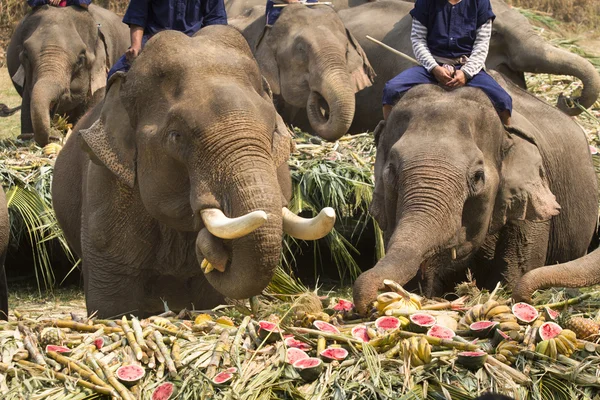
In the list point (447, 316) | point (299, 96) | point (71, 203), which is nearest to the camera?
point (447, 316)

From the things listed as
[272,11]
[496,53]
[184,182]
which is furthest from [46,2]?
[184,182]

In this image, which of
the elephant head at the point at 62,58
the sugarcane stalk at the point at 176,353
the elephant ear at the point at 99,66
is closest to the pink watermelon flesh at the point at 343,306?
the sugarcane stalk at the point at 176,353

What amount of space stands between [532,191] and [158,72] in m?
2.19

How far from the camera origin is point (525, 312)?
18.2 ft

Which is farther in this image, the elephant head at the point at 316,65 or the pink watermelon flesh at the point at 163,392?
the elephant head at the point at 316,65

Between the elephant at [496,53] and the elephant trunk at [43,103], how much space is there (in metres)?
2.76

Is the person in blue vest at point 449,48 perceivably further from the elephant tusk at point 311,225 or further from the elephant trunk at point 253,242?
the elephant trunk at point 253,242

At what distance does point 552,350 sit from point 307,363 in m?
0.97

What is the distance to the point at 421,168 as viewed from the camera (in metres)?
6.61

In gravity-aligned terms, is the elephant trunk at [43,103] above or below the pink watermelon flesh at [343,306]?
below

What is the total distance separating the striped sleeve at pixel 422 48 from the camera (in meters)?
7.35

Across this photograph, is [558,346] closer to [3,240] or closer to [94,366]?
[94,366]

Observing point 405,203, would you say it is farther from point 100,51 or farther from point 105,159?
point 100,51

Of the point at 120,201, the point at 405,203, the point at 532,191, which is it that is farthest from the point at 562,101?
the point at 120,201
